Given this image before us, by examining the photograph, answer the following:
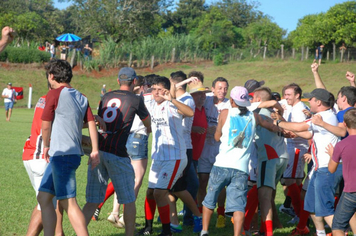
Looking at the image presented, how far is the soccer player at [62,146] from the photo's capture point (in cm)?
465

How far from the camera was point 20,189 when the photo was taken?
27.7 feet

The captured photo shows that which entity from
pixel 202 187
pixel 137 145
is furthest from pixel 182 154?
pixel 202 187

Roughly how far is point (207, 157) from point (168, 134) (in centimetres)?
139

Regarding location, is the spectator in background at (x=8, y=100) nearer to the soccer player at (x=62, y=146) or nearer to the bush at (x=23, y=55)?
the soccer player at (x=62, y=146)

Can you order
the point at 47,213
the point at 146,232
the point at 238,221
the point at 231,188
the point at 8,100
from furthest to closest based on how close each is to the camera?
the point at 8,100 < the point at 146,232 < the point at 231,188 < the point at 238,221 < the point at 47,213

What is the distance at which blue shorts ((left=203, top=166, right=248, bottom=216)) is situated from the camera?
5602 mm

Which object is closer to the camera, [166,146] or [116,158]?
[116,158]

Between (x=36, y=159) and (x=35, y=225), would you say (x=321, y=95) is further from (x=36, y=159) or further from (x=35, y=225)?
(x=35, y=225)

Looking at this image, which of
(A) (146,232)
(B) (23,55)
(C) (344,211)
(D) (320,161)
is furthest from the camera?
(B) (23,55)

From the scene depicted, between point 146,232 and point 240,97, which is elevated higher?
point 240,97

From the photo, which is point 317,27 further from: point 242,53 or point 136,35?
point 136,35

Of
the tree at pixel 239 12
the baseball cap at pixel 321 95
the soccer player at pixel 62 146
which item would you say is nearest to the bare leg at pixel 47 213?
the soccer player at pixel 62 146

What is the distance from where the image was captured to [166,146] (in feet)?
20.3

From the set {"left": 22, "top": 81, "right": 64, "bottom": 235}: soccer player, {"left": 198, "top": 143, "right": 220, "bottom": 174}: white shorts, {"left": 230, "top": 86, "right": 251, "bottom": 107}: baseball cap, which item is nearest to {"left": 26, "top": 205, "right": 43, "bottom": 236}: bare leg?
{"left": 22, "top": 81, "right": 64, "bottom": 235}: soccer player
